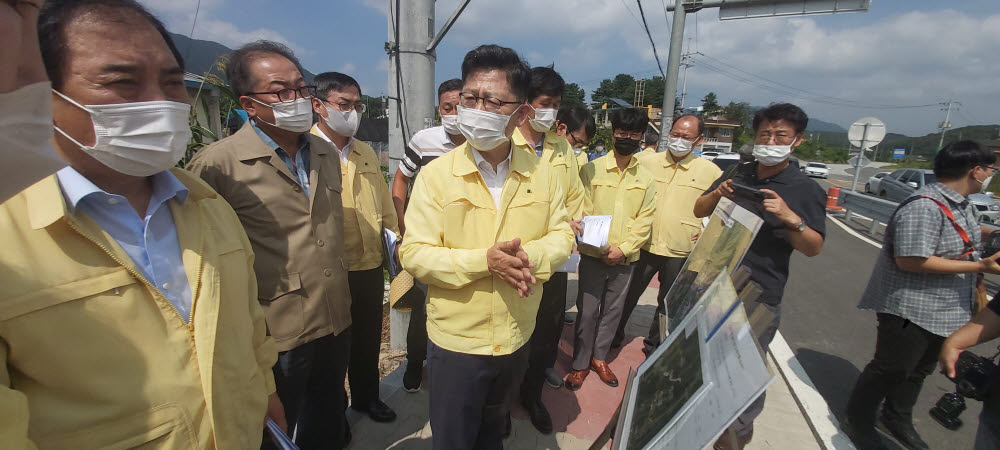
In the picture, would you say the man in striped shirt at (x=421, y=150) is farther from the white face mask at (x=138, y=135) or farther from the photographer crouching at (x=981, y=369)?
the photographer crouching at (x=981, y=369)

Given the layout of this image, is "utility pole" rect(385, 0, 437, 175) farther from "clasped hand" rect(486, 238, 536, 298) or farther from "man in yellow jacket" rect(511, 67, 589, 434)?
"clasped hand" rect(486, 238, 536, 298)

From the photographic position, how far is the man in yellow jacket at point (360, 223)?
2406mm

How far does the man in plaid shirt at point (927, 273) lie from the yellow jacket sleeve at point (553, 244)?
216cm

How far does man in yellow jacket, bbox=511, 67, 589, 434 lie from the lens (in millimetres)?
2660

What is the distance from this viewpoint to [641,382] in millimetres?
1377

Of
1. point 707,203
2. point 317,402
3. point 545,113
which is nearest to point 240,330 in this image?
point 317,402

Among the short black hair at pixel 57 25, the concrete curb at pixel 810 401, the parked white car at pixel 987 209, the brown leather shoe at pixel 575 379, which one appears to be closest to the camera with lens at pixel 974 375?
the concrete curb at pixel 810 401

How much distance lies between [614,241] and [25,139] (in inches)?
115

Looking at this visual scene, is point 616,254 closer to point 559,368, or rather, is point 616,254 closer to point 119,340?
point 559,368

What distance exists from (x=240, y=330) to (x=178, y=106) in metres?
0.69

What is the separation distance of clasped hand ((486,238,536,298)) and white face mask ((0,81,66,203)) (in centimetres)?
108

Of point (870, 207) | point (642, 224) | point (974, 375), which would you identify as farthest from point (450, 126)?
point (870, 207)

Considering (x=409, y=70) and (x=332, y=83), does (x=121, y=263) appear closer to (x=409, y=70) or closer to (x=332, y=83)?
(x=332, y=83)

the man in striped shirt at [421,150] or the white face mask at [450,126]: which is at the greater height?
the white face mask at [450,126]
